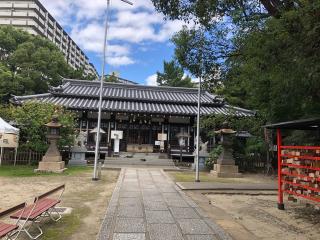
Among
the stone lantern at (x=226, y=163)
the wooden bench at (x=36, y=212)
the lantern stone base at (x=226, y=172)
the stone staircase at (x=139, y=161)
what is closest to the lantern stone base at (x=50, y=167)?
the stone staircase at (x=139, y=161)

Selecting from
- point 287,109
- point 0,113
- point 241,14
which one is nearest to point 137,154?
point 0,113

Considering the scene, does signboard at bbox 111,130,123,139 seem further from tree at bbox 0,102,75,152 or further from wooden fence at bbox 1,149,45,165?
wooden fence at bbox 1,149,45,165

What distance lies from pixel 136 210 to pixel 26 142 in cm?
1621

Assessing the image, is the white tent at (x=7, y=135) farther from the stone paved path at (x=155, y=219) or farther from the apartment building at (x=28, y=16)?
the apartment building at (x=28, y=16)

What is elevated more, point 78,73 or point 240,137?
point 78,73

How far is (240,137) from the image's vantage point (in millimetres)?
27922

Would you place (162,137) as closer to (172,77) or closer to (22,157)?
(22,157)

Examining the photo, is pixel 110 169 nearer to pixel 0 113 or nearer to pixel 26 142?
pixel 26 142

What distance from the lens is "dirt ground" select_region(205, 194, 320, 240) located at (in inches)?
281

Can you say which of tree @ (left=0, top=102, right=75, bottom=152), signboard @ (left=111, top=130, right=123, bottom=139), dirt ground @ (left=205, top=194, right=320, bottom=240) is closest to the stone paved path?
dirt ground @ (left=205, top=194, right=320, bottom=240)

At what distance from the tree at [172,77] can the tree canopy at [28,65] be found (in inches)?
504

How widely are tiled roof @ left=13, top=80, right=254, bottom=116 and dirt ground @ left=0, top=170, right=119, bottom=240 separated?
13725 mm

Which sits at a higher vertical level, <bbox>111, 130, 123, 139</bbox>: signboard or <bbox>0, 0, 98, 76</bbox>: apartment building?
<bbox>0, 0, 98, 76</bbox>: apartment building

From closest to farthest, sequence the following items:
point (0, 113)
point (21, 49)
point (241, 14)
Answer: point (241, 14)
point (0, 113)
point (21, 49)
